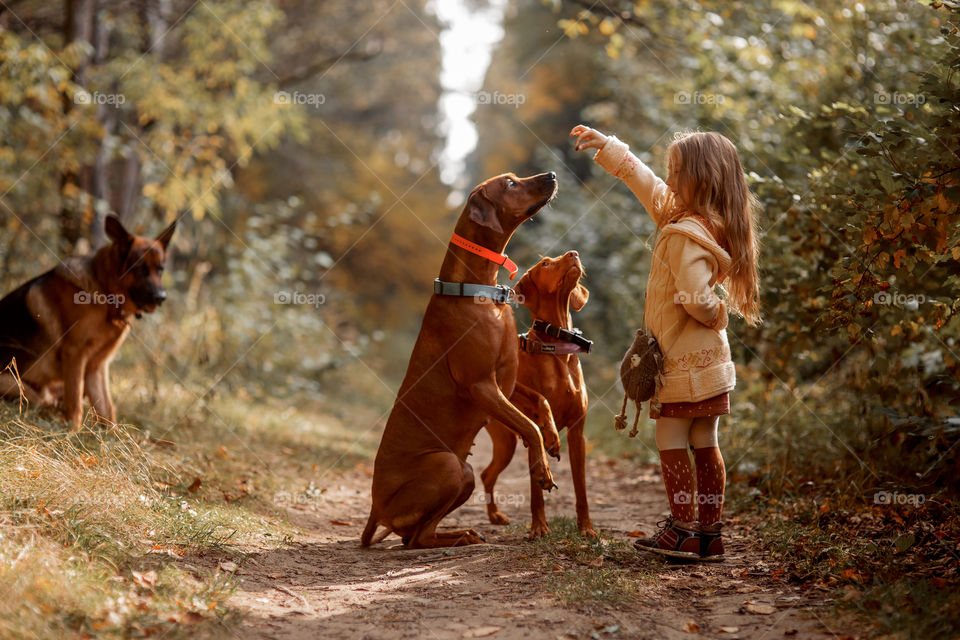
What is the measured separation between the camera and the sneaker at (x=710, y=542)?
14.1ft

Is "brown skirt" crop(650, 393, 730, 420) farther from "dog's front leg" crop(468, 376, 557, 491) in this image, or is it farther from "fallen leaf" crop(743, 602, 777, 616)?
"fallen leaf" crop(743, 602, 777, 616)

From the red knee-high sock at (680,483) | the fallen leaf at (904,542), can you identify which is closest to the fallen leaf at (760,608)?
the red knee-high sock at (680,483)

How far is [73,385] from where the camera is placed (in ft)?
20.0

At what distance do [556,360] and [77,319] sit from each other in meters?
3.77

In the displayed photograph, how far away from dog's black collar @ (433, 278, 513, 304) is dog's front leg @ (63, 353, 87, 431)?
314cm

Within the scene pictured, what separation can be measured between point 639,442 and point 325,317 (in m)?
8.49

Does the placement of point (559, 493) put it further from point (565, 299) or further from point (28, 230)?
point (28, 230)

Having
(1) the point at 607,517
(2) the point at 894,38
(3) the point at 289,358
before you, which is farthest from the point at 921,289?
(3) the point at 289,358

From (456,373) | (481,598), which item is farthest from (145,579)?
(456,373)

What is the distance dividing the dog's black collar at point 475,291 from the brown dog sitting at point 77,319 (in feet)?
9.44

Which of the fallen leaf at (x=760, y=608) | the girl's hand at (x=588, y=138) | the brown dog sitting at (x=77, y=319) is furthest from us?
the brown dog sitting at (x=77, y=319)

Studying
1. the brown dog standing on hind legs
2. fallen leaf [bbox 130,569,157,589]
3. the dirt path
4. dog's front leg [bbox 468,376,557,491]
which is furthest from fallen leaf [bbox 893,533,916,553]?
fallen leaf [bbox 130,569,157,589]

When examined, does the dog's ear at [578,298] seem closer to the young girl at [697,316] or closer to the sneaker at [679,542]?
the young girl at [697,316]

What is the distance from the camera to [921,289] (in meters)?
5.39
